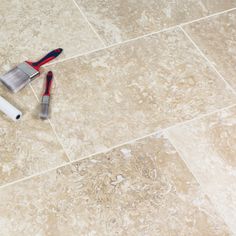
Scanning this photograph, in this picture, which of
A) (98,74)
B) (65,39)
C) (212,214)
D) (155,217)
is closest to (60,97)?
(98,74)

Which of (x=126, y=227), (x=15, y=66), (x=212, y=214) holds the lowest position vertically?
(x=212, y=214)

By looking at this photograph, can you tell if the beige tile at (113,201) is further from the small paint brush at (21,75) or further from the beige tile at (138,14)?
the beige tile at (138,14)

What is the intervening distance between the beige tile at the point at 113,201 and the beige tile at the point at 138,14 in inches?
20.1

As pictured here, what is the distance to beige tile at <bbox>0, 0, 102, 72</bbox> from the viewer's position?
4.62 ft

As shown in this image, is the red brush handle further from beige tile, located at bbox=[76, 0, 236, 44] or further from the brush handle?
beige tile, located at bbox=[76, 0, 236, 44]

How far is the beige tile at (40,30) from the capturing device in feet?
4.62

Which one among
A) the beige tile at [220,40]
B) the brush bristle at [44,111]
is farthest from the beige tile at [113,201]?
the beige tile at [220,40]

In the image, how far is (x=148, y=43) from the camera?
1481 mm

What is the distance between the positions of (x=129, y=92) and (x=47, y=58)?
301mm

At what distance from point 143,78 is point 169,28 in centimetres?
28

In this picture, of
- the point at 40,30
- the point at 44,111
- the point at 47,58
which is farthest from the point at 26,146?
the point at 40,30

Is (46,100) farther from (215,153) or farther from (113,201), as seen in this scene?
(215,153)

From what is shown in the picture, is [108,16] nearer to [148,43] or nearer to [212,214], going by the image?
[148,43]

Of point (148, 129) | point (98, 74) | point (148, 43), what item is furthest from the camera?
point (148, 43)
